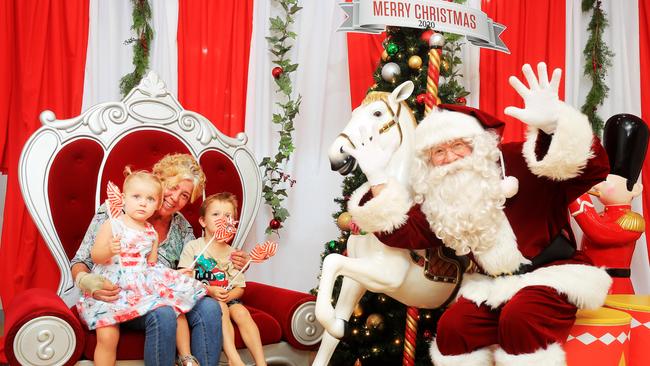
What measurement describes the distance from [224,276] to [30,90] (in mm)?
1913

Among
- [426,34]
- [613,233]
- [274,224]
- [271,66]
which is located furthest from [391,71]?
[613,233]

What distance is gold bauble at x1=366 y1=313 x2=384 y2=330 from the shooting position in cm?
359

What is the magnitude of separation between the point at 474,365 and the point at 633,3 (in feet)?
12.4

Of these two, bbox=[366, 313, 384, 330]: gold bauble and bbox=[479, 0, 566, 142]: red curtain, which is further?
bbox=[479, 0, 566, 142]: red curtain

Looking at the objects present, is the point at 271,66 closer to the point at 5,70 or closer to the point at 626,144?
the point at 5,70

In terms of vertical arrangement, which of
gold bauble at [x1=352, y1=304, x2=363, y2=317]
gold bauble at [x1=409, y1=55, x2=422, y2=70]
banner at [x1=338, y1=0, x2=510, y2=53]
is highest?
banner at [x1=338, y1=0, x2=510, y2=53]

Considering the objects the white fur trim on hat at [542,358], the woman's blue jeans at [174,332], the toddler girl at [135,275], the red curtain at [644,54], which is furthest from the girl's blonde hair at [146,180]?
the red curtain at [644,54]

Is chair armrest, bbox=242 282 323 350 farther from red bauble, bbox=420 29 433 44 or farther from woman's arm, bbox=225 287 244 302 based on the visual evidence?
red bauble, bbox=420 29 433 44

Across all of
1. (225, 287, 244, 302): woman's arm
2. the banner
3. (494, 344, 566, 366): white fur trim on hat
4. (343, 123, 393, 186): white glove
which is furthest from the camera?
the banner

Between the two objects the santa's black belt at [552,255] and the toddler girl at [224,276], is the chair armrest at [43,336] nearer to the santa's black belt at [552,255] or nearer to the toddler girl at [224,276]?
the toddler girl at [224,276]

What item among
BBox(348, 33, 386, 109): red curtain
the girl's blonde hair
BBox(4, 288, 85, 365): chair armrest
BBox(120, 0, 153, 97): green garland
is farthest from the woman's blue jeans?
BBox(348, 33, 386, 109): red curtain

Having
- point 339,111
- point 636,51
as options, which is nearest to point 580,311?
point 339,111

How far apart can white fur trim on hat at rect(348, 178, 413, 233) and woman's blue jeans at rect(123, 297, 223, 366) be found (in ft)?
2.82

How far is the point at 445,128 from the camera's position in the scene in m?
2.66
